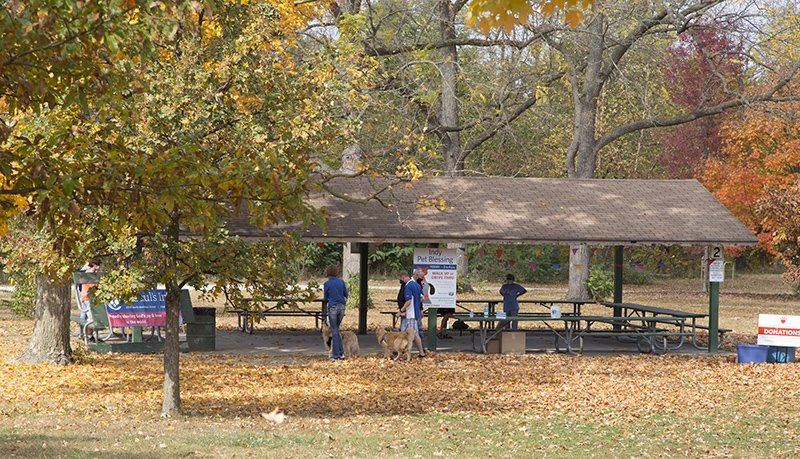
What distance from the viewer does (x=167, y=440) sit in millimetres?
7227

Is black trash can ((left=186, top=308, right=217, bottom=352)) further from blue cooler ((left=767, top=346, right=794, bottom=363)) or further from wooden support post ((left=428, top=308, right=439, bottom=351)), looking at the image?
blue cooler ((left=767, top=346, right=794, bottom=363))

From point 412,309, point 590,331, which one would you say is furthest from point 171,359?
point 590,331

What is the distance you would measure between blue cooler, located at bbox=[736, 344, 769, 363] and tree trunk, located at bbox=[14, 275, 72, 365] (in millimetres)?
11590

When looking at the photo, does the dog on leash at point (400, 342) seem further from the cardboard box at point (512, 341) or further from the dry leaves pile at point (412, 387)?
the cardboard box at point (512, 341)

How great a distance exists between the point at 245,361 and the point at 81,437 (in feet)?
19.6

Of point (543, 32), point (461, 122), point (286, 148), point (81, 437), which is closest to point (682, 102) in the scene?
point (461, 122)

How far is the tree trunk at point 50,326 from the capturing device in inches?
467

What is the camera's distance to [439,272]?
587 inches

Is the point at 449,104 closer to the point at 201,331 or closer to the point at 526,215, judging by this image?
the point at 526,215

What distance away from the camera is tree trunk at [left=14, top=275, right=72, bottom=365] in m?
11.9

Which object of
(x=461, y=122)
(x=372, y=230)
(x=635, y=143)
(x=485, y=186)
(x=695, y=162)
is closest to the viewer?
(x=372, y=230)

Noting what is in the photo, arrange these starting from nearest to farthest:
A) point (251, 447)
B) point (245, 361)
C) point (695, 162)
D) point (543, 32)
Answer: point (251, 447) → point (245, 361) → point (543, 32) → point (695, 162)

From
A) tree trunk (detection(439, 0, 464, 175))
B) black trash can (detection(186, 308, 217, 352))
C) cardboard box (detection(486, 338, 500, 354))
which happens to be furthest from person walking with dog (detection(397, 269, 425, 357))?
tree trunk (detection(439, 0, 464, 175))

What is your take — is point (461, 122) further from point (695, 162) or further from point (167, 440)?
point (167, 440)
